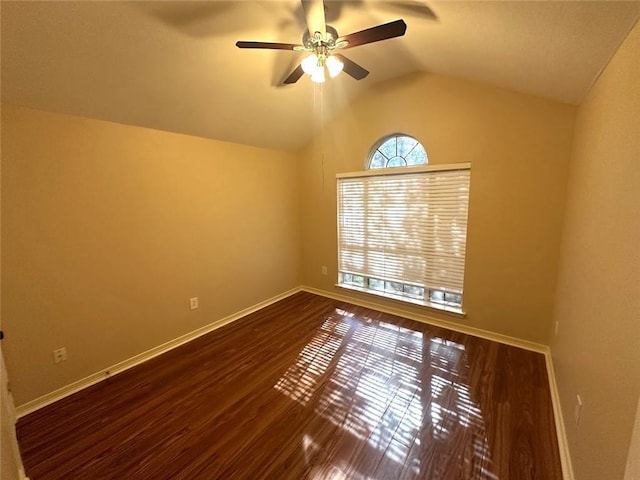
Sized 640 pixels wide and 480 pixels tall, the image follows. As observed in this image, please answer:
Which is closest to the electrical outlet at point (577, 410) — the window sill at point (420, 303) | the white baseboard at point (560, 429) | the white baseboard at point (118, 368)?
the white baseboard at point (560, 429)

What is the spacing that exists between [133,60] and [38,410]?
2593 millimetres

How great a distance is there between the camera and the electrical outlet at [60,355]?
2.00 metres

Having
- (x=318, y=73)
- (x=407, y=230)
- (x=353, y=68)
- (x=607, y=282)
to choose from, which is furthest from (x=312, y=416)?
(x=353, y=68)

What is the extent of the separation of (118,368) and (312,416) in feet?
6.03

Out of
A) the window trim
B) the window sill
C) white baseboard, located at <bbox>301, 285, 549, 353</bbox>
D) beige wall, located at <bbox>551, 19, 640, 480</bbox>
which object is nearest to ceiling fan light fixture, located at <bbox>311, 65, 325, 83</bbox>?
beige wall, located at <bbox>551, 19, 640, 480</bbox>

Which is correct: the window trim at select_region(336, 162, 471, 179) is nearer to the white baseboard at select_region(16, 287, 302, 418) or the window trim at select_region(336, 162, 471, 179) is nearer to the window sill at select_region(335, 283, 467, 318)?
the window sill at select_region(335, 283, 467, 318)

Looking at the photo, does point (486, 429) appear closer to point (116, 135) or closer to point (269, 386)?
point (269, 386)

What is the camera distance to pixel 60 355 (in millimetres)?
2023

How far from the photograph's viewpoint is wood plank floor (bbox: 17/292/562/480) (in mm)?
1461

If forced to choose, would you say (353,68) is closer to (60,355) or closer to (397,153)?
(397,153)

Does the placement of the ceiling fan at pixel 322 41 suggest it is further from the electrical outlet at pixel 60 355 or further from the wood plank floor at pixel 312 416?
the electrical outlet at pixel 60 355

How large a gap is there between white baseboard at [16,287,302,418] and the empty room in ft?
0.05

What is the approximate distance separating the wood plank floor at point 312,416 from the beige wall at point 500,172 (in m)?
0.47

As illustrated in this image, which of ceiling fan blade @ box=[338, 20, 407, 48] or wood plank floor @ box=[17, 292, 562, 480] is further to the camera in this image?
wood plank floor @ box=[17, 292, 562, 480]
